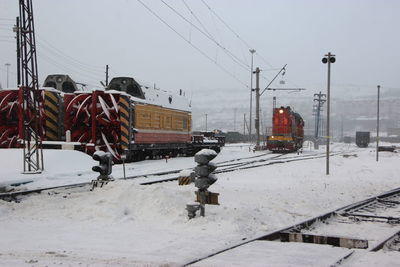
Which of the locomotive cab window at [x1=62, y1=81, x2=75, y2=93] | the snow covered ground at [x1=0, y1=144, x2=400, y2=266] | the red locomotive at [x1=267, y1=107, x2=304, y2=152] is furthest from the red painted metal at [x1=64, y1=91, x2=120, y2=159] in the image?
the red locomotive at [x1=267, y1=107, x2=304, y2=152]

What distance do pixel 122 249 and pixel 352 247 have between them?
3.17 meters

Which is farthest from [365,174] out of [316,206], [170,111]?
[170,111]

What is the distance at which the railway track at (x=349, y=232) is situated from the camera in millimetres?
5961

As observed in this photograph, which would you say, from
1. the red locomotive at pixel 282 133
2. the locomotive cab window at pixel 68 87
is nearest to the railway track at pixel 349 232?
the locomotive cab window at pixel 68 87

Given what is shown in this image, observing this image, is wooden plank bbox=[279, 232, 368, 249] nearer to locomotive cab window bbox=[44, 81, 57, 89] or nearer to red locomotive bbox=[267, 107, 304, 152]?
locomotive cab window bbox=[44, 81, 57, 89]

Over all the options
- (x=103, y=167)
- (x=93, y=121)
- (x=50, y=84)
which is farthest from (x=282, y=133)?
(x=103, y=167)

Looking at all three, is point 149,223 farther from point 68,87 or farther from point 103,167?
point 68,87

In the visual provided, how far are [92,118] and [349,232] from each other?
1449cm

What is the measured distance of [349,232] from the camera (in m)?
7.34

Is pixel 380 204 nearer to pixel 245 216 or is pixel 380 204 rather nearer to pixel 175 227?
pixel 245 216

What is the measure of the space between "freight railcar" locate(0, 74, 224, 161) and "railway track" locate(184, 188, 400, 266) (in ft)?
40.2

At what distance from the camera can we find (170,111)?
24.6 metres

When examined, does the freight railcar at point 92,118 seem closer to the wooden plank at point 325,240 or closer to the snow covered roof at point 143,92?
the snow covered roof at point 143,92

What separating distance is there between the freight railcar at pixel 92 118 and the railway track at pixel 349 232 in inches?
483
